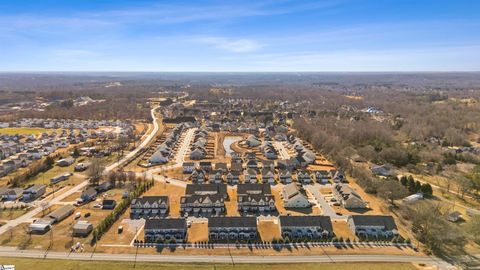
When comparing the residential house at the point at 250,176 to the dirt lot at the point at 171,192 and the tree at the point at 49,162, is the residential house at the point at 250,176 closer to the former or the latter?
the dirt lot at the point at 171,192

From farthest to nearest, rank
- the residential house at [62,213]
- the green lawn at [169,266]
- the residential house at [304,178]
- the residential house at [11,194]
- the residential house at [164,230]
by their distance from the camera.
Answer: the residential house at [304,178] < the residential house at [11,194] < the residential house at [62,213] < the residential house at [164,230] < the green lawn at [169,266]

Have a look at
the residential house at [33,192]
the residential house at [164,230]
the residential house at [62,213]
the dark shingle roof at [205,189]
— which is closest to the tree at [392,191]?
the dark shingle roof at [205,189]

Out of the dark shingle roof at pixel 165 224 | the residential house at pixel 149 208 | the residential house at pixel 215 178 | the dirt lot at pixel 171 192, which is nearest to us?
the dark shingle roof at pixel 165 224

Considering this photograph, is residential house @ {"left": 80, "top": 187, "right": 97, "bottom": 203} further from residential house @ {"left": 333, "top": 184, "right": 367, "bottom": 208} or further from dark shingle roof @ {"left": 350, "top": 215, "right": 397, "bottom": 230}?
dark shingle roof @ {"left": 350, "top": 215, "right": 397, "bottom": 230}

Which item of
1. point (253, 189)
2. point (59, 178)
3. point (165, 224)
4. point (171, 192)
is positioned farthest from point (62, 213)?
point (253, 189)

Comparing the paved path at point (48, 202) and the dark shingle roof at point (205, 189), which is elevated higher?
the dark shingle roof at point (205, 189)

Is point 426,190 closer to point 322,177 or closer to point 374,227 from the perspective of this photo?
point 322,177

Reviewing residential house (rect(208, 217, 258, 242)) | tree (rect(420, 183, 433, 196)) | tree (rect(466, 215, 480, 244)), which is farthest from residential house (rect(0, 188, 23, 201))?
tree (rect(420, 183, 433, 196))

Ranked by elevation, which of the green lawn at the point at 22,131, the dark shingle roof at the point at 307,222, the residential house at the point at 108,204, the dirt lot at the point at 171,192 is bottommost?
the dirt lot at the point at 171,192

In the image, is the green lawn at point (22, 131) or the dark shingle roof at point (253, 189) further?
the green lawn at point (22, 131)
